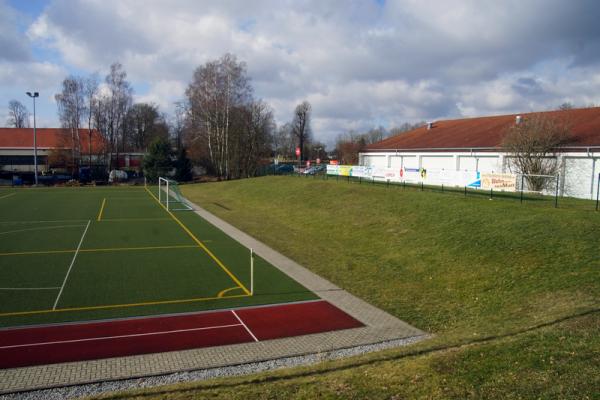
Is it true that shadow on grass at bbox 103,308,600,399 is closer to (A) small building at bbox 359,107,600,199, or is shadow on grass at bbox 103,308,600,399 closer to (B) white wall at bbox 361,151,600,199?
(B) white wall at bbox 361,151,600,199

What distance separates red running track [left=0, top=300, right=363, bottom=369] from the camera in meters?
10.1

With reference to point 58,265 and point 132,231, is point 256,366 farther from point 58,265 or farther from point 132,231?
point 132,231

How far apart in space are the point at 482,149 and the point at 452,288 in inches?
1024

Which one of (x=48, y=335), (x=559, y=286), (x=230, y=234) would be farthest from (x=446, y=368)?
(x=230, y=234)

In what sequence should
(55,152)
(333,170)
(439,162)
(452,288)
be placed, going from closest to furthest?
(452,288), (439,162), (333,170), (55,152)

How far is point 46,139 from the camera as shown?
268 feet

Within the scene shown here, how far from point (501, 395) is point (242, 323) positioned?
7044mm

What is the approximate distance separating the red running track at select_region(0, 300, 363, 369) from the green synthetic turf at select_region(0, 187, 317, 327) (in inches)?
28.9

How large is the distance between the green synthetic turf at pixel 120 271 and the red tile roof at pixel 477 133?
24135mm

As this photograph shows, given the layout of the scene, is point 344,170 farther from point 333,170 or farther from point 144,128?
point 144,128

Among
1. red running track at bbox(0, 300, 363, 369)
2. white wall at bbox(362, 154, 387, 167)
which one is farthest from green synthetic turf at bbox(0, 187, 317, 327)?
white wall at bbox(362, 154, 387, 167)

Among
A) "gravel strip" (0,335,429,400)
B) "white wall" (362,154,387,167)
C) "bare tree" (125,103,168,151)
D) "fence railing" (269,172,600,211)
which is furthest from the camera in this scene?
"bare tree" (125,103,168,151)

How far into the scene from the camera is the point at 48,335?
11.1 meters

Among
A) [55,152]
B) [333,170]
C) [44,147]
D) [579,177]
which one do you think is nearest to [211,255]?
[579,177]
